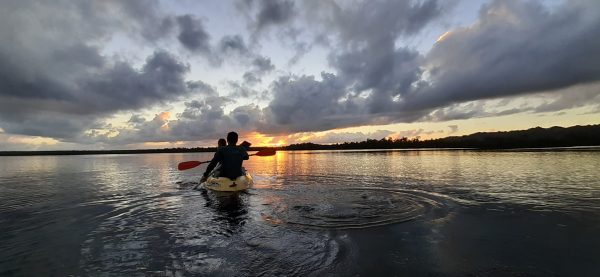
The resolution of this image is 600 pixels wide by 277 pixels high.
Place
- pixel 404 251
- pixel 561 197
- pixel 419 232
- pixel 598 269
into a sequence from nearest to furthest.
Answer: pixel 598 269, pixel 404 251, pixel 419 232, pixel 561 197

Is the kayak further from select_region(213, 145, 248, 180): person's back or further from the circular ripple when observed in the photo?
the circular ripple

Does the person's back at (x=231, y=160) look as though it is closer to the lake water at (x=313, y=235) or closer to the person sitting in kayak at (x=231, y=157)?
the person sitting in kayak at (x=231, y=157)

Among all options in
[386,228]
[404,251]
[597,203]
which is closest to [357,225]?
[386,228]

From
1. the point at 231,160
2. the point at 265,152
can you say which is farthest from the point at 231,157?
the point at 265,152

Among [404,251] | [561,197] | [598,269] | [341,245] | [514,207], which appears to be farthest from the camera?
[561,197]

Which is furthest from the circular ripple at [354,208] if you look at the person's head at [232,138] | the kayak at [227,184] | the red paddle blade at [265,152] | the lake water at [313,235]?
the red paddle blade at [265,152]

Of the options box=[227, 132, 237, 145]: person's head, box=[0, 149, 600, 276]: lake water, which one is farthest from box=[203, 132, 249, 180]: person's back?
box=[0, 149, 600, 276]: lake water

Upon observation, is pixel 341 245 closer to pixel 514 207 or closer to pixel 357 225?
pixel 357 225

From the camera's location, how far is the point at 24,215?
39.9 feet

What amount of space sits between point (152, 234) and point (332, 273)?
5.62m

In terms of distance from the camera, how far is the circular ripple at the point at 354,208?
32.5ft

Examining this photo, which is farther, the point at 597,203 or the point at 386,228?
the point at 597,203

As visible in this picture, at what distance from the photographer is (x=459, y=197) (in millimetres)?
14008

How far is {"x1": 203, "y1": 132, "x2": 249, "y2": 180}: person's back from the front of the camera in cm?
1598
